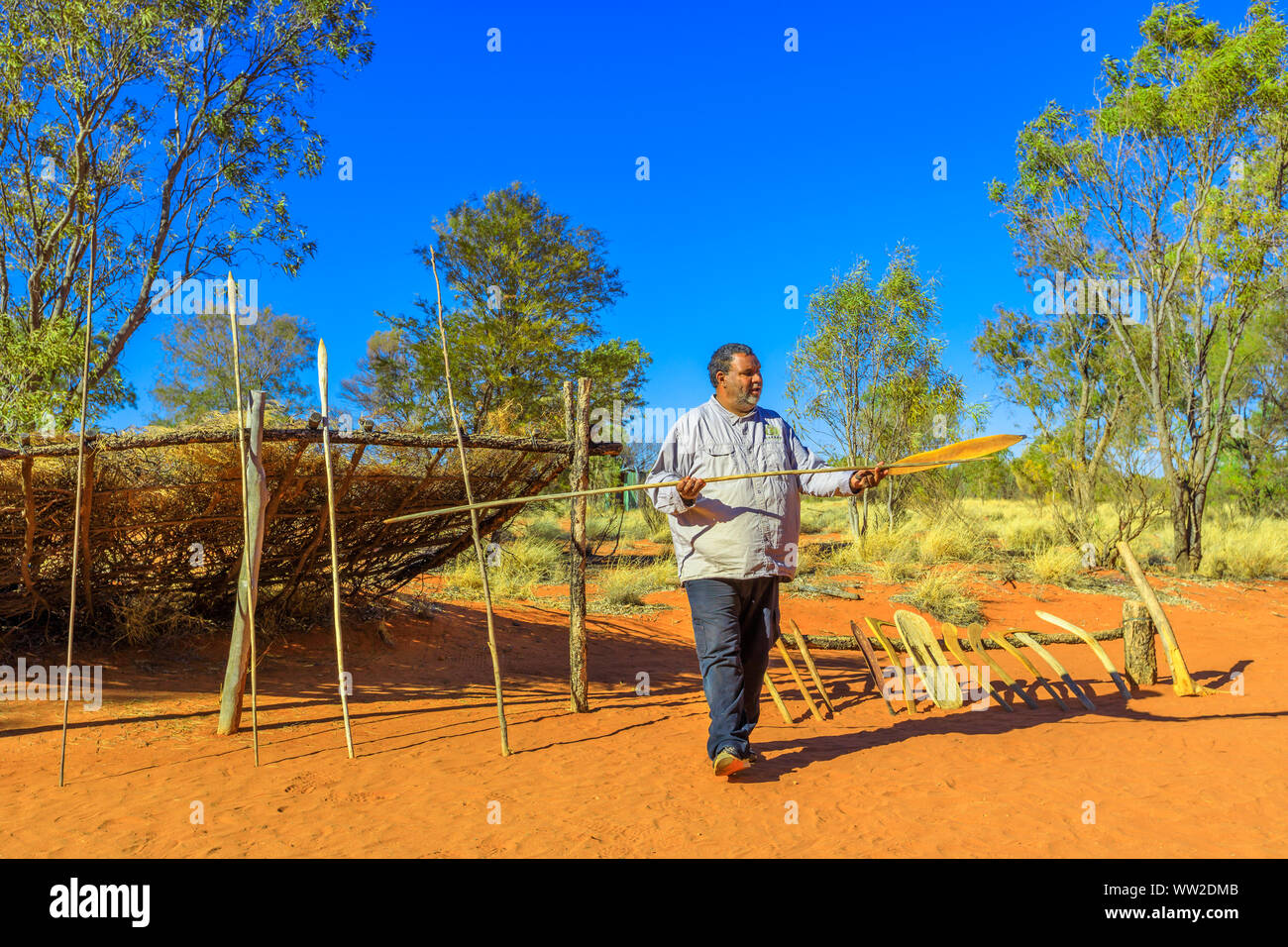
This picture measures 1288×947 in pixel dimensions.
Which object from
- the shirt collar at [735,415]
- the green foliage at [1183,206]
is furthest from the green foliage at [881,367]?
the shirt collar at [735,415]

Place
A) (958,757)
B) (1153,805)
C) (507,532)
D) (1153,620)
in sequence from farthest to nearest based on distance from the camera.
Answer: (507,532) < (1153,620) < (958,757) < (1153,805)

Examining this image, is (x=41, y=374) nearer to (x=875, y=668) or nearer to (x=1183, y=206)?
(x=875, y=668)

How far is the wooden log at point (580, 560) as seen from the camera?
19.6 ft

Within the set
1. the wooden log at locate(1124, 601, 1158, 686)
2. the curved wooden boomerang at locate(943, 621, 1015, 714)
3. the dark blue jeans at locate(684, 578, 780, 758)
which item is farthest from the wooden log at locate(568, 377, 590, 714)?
the wooden log at locate(1124, 601, 1158, 686)

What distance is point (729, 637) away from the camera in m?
3.98

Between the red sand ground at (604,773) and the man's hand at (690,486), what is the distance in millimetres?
1459

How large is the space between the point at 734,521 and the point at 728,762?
116cm

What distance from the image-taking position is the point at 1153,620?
6555 millimetres

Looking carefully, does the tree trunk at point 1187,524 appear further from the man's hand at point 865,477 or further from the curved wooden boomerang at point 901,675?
the man's hand at point 865,477

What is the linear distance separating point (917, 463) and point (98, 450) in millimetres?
4931

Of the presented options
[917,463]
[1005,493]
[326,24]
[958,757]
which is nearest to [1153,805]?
[958,757]

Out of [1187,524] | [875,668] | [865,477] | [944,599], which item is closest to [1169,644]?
[875,668]
